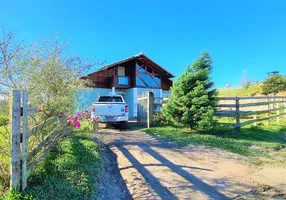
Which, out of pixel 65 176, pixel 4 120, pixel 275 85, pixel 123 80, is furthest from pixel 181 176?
pixel 275 85

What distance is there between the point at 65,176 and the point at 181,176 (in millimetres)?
2214

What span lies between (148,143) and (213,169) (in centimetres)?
239

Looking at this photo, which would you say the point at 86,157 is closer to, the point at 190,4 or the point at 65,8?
the point at 65,8

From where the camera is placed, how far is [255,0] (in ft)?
45.4

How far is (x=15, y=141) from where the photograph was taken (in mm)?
2488

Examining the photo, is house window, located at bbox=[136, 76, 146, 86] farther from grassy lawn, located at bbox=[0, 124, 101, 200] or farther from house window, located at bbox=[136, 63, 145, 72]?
grassy lawn, located at bbox=[0, 124, 101, 200]

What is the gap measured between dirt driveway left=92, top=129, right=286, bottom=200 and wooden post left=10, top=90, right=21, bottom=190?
122cm

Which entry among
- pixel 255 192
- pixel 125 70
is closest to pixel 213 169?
pixel 255 192

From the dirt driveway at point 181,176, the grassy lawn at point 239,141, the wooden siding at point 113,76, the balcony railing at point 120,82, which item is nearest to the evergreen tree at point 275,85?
the wooden siding at point 113,76

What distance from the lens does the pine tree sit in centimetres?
781

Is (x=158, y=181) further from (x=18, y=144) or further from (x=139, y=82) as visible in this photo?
(x=139, y=82)

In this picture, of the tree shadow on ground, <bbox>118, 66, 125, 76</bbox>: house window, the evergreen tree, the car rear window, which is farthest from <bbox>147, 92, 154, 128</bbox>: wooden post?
the evergreen tree

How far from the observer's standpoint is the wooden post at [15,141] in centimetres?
247

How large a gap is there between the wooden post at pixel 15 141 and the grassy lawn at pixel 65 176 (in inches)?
7.4
